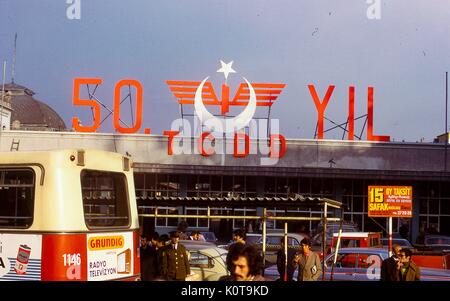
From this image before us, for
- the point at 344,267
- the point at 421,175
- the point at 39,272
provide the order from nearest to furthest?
the point at 39,272, the point at 344,267, the point at 421,175

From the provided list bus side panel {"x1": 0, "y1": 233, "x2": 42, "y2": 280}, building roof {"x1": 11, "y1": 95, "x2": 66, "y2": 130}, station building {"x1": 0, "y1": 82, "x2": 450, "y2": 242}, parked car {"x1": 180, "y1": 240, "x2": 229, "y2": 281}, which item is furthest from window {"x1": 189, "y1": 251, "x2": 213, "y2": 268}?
building roof {"x1": 11, "y1": 95, "x2": 66, "y2": 130}

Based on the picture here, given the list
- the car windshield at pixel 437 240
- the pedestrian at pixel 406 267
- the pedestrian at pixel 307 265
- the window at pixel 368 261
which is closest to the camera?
the pedestrian at pixel 406 267

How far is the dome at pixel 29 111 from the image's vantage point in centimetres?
6387

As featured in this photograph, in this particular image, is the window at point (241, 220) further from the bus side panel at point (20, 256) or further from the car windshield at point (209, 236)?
the bus side panel at point (20, 256)

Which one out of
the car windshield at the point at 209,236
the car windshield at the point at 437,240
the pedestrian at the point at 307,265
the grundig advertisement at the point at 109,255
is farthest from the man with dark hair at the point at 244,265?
the car windshield at the point at 437,240

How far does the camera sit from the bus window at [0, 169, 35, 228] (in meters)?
9.20

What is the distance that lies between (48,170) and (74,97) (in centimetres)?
2917

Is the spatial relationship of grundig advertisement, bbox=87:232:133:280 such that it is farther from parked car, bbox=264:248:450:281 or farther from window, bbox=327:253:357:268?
window, bbox=327:253:357:268

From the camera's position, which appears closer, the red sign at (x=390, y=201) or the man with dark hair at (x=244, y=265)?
the man with dark hair at (x=244, y=265)

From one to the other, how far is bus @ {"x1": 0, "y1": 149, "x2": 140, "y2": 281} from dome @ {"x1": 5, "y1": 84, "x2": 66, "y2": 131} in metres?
54.1
